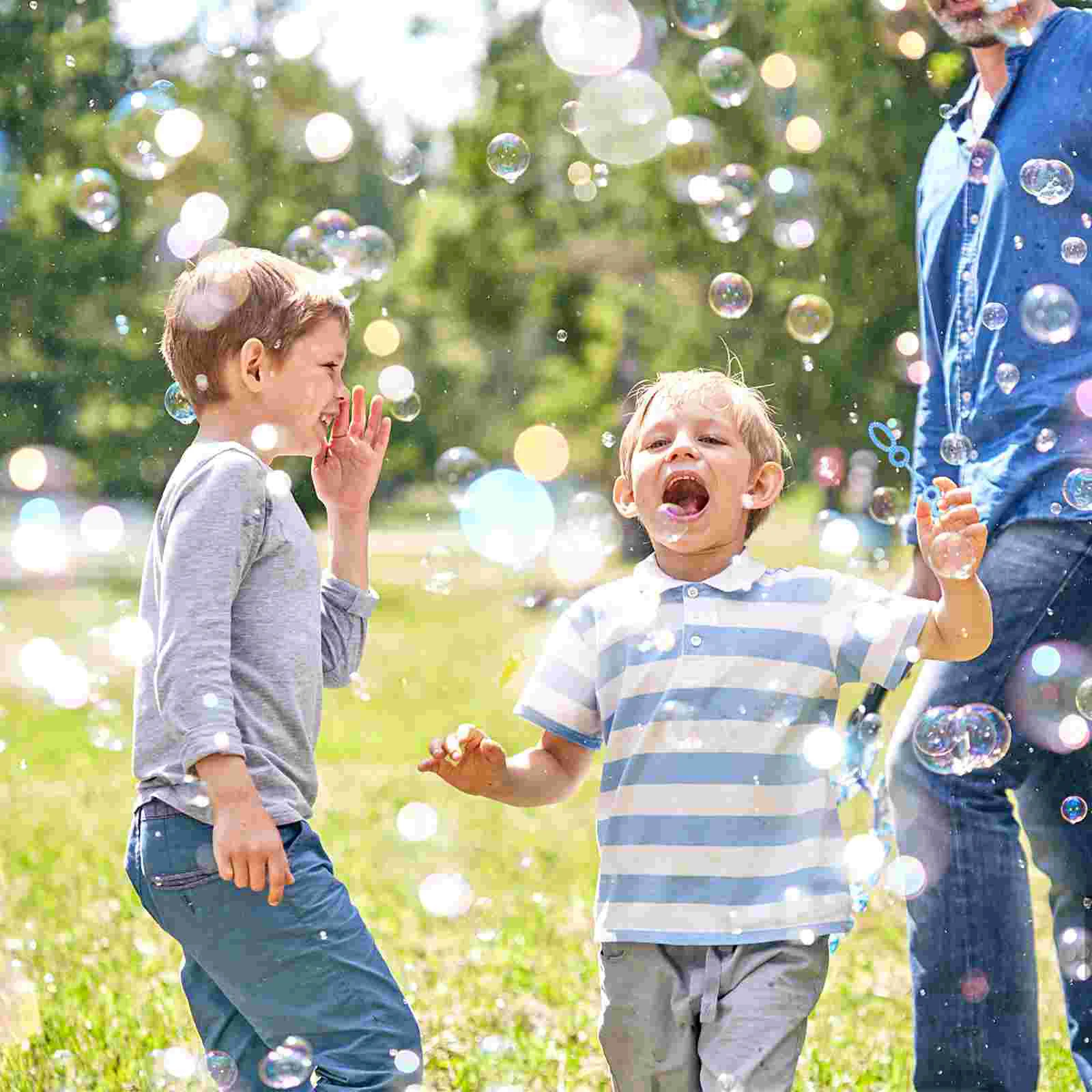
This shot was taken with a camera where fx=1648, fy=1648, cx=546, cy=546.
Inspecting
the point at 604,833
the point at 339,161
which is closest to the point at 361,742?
the point at 604,833

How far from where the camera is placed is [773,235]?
13914 mm

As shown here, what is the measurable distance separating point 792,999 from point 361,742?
6427 mm

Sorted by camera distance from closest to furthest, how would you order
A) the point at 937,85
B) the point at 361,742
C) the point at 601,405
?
the point at 361,742
the point at 937,85
the point at 601,405

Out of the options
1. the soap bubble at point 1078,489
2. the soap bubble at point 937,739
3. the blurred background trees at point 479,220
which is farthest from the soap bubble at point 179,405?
the blurred background trees at point 479,220

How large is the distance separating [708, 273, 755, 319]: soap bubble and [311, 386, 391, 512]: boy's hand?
86 cm

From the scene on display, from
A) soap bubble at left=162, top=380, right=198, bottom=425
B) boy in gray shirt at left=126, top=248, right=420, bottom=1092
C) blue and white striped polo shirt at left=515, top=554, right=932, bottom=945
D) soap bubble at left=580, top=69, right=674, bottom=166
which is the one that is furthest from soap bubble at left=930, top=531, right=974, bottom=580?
soap bubble at left=580, top=69, right=674, bottom=166

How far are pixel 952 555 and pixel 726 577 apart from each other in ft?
1.16

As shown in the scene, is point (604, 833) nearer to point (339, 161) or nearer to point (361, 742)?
point (361, 742)

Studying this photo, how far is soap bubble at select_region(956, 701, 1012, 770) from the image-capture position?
2.46 meters

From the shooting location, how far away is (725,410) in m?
2.44

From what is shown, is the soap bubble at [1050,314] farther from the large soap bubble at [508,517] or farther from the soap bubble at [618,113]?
the large soap bubble at [508,517]

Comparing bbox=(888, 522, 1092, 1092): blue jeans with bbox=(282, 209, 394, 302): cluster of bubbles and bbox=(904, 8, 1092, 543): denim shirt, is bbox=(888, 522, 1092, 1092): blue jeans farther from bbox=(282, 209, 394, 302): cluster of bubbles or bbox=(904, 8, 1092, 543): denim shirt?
bbox=(282, 209, 394, 302): cluster of bubbles

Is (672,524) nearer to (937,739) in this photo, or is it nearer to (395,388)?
(937,739)

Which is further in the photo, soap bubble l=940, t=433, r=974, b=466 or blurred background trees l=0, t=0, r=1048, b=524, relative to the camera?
blurred background trees l=0, t=0, r=1048, b=524
